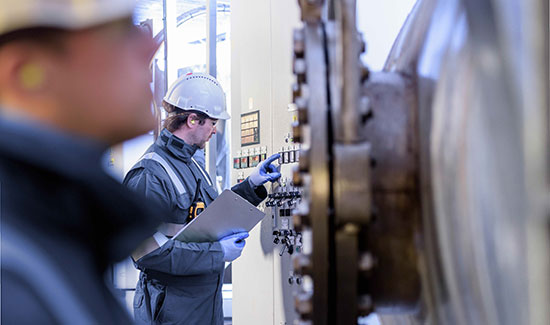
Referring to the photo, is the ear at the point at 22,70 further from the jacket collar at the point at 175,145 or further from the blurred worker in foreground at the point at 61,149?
the jacket collar at the point at 175,145

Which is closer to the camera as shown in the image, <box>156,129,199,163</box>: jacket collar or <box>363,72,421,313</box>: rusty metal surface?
<box>363,72,421,313</box>: rusty metal surface

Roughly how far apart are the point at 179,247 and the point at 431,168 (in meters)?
1.51

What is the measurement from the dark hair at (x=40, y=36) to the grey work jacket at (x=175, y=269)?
1.46m

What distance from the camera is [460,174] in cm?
40

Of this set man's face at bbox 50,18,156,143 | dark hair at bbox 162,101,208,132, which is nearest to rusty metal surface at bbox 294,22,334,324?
man's face at bbox 50,18,156,143

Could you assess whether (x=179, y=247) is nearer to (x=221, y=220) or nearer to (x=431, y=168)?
(x=221, y=220)

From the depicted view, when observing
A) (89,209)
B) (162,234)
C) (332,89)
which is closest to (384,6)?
(162,234)

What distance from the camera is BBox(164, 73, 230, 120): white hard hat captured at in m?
2.32

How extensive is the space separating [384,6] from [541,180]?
1613mm

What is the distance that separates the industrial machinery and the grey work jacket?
4.58 ft

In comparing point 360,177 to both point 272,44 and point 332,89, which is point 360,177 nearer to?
point 332,89

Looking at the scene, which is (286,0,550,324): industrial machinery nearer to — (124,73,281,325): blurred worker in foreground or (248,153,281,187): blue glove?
(124,73,281,325): blurred worker in foreground

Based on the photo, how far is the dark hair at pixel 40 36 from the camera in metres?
0.40

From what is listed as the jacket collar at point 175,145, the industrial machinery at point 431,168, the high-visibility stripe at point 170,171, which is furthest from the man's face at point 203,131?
the industrial machinery at point 431,168
